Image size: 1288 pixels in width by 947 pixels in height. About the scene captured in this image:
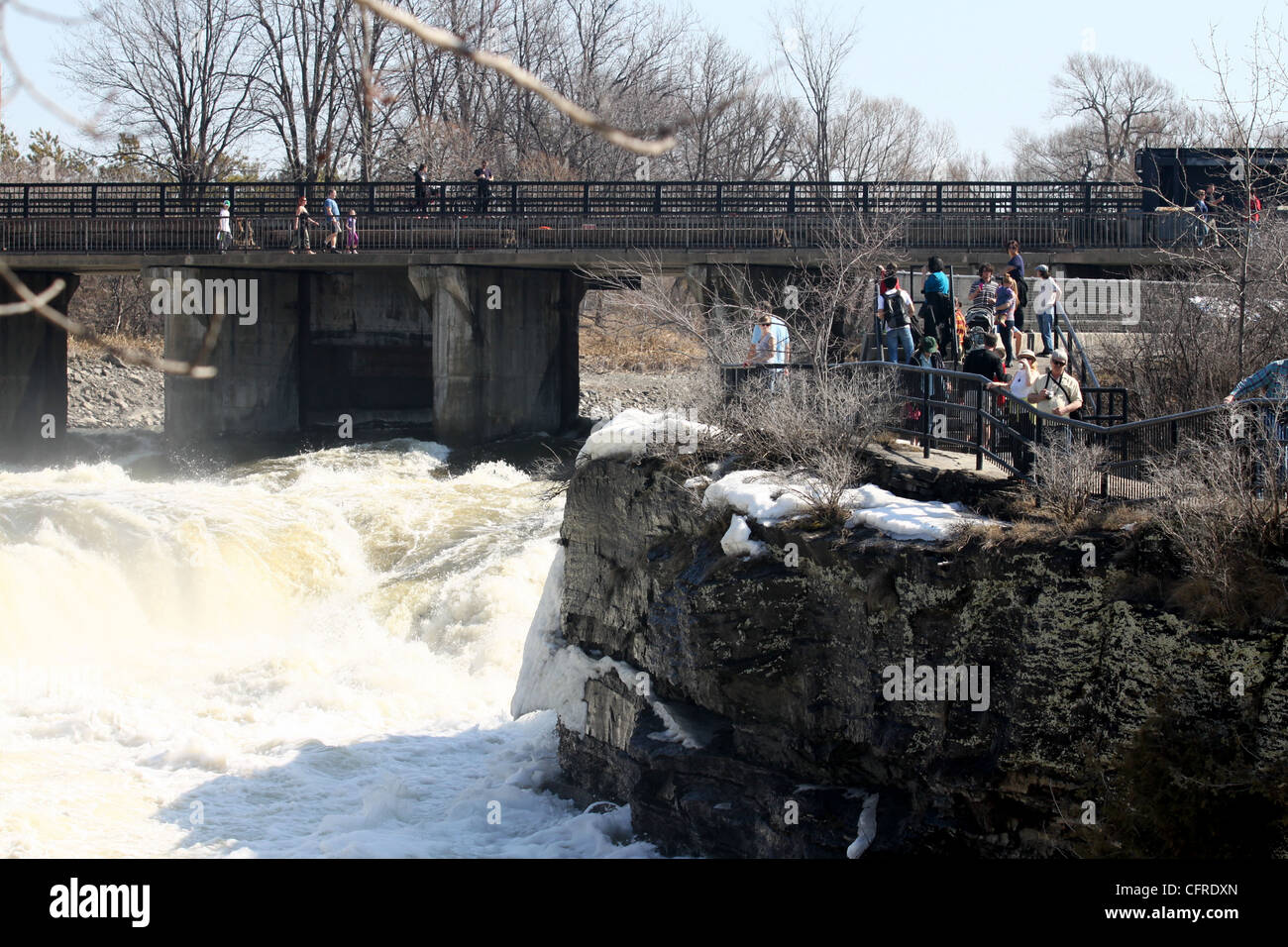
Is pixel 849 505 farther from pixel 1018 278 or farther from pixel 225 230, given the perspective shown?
pixel 225 230

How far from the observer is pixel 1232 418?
11.2 metres

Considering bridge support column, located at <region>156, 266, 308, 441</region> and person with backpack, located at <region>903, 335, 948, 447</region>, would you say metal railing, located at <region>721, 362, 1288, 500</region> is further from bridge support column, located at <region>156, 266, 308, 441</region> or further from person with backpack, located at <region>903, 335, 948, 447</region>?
bridge support column, located at <region>156, 266, 308, 441</region>

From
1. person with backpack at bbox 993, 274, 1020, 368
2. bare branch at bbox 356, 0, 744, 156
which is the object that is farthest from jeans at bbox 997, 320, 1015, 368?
bare branch at bbox 356, 0, 744, 156

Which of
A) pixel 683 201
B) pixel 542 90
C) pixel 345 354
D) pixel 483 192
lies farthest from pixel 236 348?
pixel 542 90

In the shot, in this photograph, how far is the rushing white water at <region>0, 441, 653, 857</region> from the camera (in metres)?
15.6

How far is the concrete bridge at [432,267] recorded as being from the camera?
3014 centimetres

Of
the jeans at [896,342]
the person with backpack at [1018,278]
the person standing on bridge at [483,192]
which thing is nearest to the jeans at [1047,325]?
the person with backpack at [1018,278]

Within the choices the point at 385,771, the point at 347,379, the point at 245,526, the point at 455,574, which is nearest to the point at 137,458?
the point at 347,379

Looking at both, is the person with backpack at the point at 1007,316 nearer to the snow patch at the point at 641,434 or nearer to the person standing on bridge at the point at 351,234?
the snow patch at the point at 641,434

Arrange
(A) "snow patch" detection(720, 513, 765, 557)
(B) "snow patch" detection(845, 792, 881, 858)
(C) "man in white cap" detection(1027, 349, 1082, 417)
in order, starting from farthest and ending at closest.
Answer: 1. (A) "snow patch" detection(720, 513, 765, 557)
2. (C) "man in white cap" detection(1027, 349, 1082, 417)
3. (B) "snow patch" detection(845, 792, 881, 858)

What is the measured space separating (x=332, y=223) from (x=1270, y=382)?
25493 mm

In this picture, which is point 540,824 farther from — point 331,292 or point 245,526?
point 331,292

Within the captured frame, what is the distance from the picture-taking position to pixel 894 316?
675 inches

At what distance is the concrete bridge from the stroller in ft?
35.3
